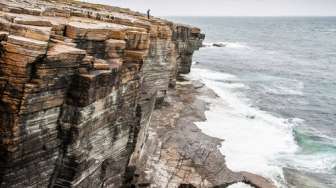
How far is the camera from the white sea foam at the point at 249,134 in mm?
35844

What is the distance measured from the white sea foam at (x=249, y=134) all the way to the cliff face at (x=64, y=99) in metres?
15.1

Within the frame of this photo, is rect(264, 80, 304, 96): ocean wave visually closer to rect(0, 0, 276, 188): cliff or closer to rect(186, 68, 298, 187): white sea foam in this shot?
rect(186, 68, 298, 187): white sea foam

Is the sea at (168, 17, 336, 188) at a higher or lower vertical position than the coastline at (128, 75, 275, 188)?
lower

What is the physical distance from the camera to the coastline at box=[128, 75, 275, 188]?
97.7 feet

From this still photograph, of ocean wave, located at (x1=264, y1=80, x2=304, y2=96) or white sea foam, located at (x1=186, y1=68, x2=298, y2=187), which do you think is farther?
ocean wave, located at (x1=264, y1=80, x2=304, y2=96)

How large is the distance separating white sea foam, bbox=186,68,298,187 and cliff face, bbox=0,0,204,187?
596 inches

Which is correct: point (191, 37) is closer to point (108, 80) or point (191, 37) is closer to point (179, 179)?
point (179, 179)

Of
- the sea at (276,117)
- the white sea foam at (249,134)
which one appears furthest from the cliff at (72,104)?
the sea at (276,117)

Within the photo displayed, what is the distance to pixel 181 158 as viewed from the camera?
3391cm

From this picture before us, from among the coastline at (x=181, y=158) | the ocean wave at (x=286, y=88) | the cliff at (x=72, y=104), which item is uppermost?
the cliff at (x=72, y=104)

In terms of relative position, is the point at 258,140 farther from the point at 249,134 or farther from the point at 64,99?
the point at 64,99

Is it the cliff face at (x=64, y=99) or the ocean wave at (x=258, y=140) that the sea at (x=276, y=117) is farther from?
the cliff face at (x=64, y=99)

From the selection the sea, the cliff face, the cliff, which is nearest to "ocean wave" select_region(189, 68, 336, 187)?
the sea

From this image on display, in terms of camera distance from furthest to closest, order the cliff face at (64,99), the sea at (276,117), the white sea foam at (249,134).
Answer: the sea at (276,117) → the white sea foam at (249,134) → the cliff face at (64,99)
